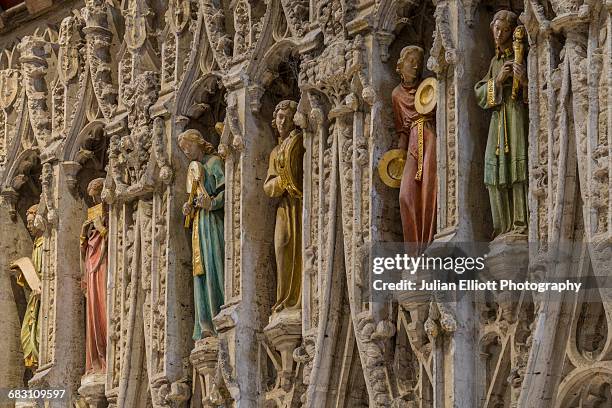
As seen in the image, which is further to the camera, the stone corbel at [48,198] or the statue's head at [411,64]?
the stone corbel at [48,198]

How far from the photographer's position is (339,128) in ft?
42.4

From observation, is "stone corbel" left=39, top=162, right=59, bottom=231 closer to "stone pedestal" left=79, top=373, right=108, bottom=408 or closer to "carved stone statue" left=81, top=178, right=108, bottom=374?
"carved stone statue" left=81, top=178, right=108, bottom=374

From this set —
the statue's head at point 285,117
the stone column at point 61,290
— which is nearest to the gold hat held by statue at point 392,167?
the statue's head at point 285,117

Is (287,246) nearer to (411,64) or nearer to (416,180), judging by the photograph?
(416,180)

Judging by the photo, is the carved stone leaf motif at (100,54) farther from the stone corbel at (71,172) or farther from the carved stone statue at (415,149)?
the carved stone statue at (415,149)

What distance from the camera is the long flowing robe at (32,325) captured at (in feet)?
52.1

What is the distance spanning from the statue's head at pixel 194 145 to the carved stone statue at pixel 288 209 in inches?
37.0

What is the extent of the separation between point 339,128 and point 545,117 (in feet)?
6.09

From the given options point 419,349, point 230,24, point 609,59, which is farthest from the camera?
point 230,24

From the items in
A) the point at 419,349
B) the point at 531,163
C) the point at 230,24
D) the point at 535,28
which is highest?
the point at 230,24

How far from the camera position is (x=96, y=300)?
15.3 m

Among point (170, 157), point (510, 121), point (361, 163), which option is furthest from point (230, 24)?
point (510, 121)

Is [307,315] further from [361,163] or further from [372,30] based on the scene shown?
[372,30]

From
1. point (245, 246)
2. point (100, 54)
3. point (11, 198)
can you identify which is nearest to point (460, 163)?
point (245, 246)
